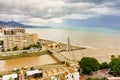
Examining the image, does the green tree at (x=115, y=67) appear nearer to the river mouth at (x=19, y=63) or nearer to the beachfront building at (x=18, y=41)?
the river mouth at (x=19, y=63)

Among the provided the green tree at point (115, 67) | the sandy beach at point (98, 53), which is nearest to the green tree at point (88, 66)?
the green tree at point (115, 67)

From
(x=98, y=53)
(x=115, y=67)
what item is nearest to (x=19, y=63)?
(x=115, y=67)

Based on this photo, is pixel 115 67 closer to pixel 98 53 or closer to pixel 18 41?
pixel 98 53

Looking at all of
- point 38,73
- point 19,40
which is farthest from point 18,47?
point 38,73

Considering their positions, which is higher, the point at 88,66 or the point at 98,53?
the point at 88,66

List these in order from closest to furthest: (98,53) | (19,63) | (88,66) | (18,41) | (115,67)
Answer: (115,67) < (88,66) < (19,63) < (98,53) < (18,41)

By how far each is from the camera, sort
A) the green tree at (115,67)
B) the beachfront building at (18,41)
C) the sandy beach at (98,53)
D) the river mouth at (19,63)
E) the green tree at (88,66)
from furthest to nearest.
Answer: the beachfront building at (18,41), the sandy beach at (98,53), the river mouth at (19,63), the green tree at (88,66), the green tree at (115,67)

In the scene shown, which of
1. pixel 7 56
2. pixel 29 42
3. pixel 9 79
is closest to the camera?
pixel 9 79

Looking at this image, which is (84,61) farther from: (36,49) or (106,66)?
(36,49)

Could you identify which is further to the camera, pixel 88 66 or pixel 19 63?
pixel 19 63
